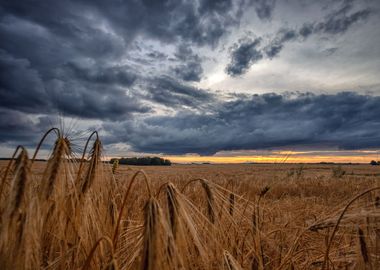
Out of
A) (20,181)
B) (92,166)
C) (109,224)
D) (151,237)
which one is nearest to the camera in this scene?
(151,237)

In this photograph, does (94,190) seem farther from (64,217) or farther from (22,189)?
(22,189)

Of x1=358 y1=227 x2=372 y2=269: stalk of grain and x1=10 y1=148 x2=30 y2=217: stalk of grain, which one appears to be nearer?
x1=10 y1=148 x2=30 y2=217: stalk of grain

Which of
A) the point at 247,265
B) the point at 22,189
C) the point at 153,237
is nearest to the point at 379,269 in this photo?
the point at 247,265

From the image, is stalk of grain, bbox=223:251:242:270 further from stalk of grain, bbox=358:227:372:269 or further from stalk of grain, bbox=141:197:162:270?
stalk of grain, bbox=358:227:372:269

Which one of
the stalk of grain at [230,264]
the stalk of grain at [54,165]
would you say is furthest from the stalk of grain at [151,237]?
the stalk of grain at [54,165]

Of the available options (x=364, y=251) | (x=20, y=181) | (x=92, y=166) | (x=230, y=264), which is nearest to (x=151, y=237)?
(x=230, y=264)

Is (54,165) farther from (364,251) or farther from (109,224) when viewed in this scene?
(364,251)

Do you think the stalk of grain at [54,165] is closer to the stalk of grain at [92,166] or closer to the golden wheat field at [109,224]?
Answer: the golden wheat field at [109,224]

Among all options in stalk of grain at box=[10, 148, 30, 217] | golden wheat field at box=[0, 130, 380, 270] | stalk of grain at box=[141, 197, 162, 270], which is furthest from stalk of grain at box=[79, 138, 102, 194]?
stalk of grain at box=[141, 197, 162, 270]

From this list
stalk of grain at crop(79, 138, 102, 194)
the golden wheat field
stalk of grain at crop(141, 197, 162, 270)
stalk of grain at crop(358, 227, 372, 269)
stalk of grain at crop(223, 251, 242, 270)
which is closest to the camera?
stalk of grain at crop(141, 197, 162, 270)

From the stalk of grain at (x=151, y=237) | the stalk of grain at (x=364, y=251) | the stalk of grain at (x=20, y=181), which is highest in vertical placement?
the stalk of grain at (x=20, y=181)

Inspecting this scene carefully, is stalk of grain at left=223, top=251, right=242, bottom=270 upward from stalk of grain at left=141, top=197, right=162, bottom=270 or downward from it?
downward

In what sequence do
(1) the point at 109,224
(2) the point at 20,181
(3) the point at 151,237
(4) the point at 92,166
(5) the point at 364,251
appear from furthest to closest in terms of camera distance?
(1) the point at 109,224 → (4) the point at 92,166 → (5) the point at 364,251 → (2) the point at 20,181 → (3) the point at 151,237

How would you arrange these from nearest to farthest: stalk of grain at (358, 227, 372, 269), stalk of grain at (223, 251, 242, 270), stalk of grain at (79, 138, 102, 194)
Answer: stalk of grain at (223, 251, 242, 270)
stalk of grain at (358, 227, 372, 269)
stalk of grain at (79, 138, 102, 194)
